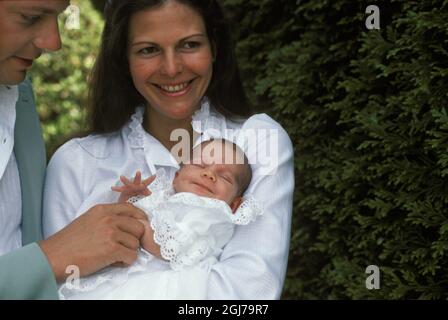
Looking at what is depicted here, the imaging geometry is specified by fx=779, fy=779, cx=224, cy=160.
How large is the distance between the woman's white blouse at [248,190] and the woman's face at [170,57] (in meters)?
0.14

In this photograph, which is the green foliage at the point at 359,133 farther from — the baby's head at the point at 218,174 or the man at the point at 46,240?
the man at the point at 46,240

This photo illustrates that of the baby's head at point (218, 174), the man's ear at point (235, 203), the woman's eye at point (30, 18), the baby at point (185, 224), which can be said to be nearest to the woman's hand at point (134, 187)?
the baby at point (185, 224)

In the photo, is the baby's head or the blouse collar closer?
the baby's head

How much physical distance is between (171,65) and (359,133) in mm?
1177

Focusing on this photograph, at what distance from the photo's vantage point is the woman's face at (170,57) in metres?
2.57

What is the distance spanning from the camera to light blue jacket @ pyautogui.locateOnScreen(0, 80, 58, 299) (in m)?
2.21

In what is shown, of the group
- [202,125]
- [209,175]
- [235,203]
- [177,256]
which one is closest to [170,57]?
[202,125]

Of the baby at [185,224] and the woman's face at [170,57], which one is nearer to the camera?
the baby at [185,224]

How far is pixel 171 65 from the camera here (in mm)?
2547

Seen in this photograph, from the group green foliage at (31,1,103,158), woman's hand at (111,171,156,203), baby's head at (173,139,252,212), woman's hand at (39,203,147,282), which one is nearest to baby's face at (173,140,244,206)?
baby's head at (173,139,252,212)

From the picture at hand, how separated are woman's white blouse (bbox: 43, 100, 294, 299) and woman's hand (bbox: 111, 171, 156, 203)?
117 millimetres

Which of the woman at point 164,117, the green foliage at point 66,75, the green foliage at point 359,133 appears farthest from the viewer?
the green foliage at point 66,75

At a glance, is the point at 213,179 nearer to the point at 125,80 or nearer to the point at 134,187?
the point at 134,187

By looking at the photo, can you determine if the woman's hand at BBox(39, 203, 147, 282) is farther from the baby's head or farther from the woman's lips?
the woman's lips
